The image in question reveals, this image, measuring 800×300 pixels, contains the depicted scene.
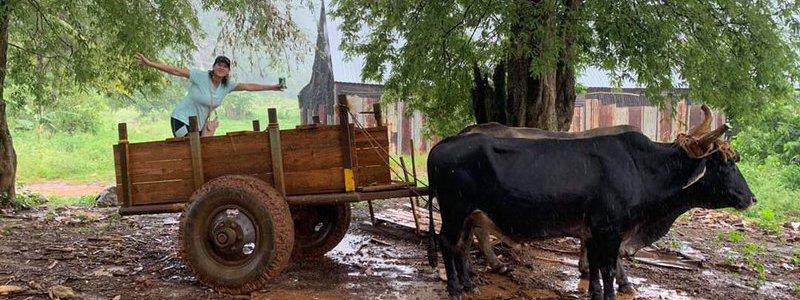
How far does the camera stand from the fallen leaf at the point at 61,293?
526 centimetres

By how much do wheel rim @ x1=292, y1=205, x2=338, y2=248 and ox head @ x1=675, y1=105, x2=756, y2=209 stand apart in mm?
3261

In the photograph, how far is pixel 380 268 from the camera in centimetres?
645

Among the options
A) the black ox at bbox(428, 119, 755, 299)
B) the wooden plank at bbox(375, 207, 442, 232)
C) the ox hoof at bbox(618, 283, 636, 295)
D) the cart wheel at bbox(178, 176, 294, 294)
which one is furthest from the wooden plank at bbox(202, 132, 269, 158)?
the ox hoof at bbox(618, 283, 636, 295)

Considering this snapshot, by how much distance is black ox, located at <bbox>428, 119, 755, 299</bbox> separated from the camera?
5070 millimetres

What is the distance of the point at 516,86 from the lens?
7176 mm

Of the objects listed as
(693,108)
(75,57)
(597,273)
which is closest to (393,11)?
(597,273)

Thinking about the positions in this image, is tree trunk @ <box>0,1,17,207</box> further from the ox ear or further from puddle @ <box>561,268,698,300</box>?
the ox ear

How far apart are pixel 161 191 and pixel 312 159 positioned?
4.47 ft

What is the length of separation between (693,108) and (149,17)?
515 inches

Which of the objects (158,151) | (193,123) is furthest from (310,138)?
(158,151)

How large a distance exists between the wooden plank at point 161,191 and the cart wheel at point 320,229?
120 cm

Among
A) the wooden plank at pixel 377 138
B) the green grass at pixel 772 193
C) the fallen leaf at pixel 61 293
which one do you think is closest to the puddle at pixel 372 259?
the wooden plank at pixel 377 138

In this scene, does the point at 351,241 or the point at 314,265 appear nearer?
the point at 314,265

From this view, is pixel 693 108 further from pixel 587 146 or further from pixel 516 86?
pixel 587 146
